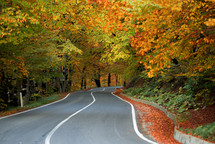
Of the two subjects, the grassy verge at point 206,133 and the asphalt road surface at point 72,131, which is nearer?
the grassy verge at point 206,133

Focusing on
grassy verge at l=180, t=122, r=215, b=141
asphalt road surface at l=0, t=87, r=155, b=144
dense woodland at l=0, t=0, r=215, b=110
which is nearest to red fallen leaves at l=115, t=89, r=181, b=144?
asphalt road surface at l=0, t=87, r=155, b=144

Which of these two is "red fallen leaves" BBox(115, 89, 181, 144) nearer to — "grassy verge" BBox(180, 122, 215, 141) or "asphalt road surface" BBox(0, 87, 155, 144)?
"asphalt road surface" BBox(0, 87, 155, 144)

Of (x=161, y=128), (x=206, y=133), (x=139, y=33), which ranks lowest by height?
(x=161, y=128)

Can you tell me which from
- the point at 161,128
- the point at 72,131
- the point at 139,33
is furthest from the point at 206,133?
the point at 72,131

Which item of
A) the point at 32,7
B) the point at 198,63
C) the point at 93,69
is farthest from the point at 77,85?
the point at 198,63

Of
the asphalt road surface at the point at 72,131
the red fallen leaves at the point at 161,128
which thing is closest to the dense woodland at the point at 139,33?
the red fallen leaves at the point at 161,128

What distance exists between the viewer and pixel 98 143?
7.54 meters

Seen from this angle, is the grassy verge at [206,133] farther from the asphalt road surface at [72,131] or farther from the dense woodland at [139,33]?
the dense woodland at [139,33]

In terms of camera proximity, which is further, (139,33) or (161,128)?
(161,128)

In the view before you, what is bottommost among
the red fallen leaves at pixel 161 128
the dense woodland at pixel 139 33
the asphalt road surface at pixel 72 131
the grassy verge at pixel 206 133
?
the red fallen leaves at pixel 161 128

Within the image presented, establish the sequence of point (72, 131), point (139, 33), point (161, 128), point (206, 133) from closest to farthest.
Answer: point (206, 133) → point (139, 33) → point (72, 131) → point (161, 128)

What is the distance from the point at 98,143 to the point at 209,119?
15.9 ft

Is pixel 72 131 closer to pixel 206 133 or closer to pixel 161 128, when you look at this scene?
pixel 161 128

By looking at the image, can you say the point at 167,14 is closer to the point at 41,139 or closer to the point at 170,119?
the point at 41,139
